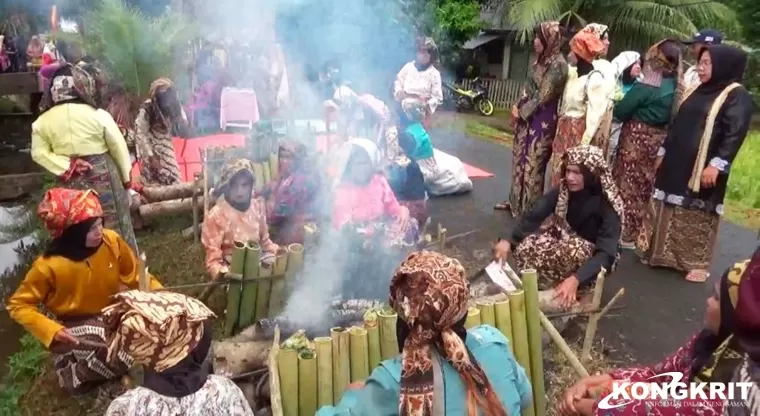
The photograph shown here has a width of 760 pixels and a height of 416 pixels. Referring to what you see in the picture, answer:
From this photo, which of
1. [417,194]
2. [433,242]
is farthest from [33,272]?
[417,194]

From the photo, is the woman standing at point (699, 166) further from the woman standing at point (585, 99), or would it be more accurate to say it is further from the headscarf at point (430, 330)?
the headscarf at point (430, 330)

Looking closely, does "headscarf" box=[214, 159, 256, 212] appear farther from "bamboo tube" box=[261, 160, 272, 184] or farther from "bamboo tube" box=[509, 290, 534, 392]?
"bamboo tube" box=[509, 290, 534, 392]

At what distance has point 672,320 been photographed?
15.9 feet

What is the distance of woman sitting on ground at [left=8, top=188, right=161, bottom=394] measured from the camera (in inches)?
127

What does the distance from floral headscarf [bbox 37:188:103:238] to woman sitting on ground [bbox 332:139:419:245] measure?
2.10 metres

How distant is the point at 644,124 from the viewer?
5.62 m

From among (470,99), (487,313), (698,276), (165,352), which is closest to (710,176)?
(698,276)

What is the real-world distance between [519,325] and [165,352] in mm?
1872

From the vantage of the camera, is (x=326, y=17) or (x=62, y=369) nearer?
(x=62, y=369)

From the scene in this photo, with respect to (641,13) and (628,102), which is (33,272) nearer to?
(628,102)

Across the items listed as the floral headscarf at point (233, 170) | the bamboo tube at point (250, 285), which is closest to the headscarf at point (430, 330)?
the bamboo tube at point (250, 285)

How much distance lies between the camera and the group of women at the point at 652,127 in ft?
16.3

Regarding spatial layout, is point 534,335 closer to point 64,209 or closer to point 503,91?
point 64,209

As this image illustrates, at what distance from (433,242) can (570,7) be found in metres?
11.0
